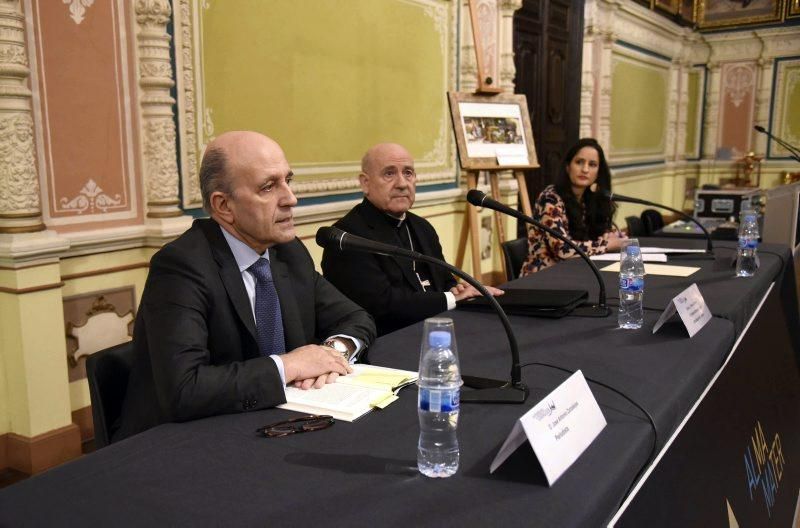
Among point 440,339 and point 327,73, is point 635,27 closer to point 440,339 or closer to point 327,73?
point 327,73

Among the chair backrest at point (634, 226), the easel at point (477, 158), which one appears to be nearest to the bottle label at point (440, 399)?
the easel at point (477, 158)

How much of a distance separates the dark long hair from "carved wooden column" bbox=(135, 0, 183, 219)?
2.03m

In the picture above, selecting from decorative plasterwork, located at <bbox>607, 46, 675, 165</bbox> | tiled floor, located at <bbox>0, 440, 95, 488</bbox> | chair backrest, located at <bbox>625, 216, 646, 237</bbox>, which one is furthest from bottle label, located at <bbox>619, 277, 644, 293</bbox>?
decorative plasterwork, located at <bbox>607, 46, 675, 165</bbox>

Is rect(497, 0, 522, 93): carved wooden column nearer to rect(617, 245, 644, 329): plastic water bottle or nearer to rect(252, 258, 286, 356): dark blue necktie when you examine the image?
rect(617, 245, 644, 329): plastic water bottle

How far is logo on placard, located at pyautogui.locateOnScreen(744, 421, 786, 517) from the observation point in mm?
2076

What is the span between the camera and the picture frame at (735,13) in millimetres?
10625

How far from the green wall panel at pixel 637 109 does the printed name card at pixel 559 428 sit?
329 inches

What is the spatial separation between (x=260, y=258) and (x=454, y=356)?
824 millimetres

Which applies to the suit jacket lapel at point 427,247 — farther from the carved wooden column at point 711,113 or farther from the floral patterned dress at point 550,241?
the carved wooden column at point 711,113

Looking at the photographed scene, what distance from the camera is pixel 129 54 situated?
314 centimetres

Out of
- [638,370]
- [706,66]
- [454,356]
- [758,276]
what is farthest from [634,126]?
[454,356]

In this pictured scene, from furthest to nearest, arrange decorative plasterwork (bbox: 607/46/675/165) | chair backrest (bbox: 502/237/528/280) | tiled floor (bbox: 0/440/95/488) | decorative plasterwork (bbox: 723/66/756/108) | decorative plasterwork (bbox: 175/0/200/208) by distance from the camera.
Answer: decorative plasterwork (bbox: 723/66/756/108) → decorative plasterwork (bbox: 607/46/675/165) → chair backrest (bbox: 502/237/528/280) → decorative plasterwork (bbox: 175/0/200/208) → tiled floor (bbox: 0/440/95/488)

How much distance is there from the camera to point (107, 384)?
1.68 m

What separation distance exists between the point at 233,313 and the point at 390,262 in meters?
1.14
